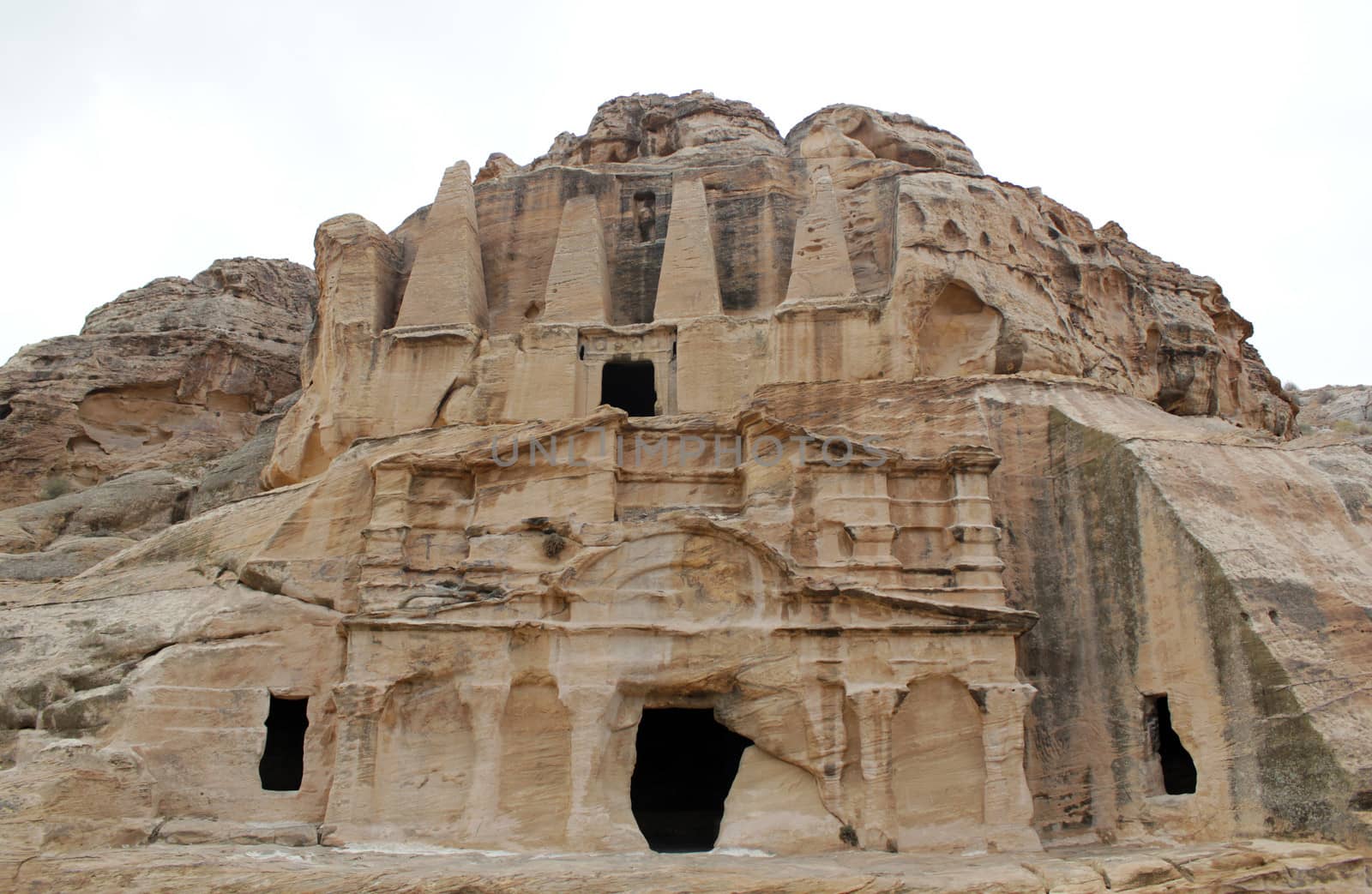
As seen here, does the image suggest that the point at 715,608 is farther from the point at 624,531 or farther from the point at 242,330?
the point at 242,330

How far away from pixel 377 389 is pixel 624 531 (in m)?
6.54

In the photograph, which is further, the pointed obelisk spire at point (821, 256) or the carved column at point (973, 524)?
the pointed obelisk spire at point (821, 256)

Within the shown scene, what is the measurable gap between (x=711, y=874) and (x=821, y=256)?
11.3 metres

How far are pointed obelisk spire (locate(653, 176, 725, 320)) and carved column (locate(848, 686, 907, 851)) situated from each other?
785 cm

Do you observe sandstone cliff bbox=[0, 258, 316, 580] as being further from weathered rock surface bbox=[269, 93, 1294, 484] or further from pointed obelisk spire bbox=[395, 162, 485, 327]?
pointed obelisk spire bbox=[395, 162, 485, 327]

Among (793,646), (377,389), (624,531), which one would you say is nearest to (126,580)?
(377,389)

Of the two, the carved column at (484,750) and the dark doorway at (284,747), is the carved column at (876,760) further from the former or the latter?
the dark doorway at (284,747)

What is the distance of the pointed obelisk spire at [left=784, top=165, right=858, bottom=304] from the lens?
62.4 ft

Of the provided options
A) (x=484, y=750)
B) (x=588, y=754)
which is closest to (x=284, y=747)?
(x=484, y=750)

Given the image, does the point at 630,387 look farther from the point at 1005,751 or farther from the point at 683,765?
the point at 1005,751

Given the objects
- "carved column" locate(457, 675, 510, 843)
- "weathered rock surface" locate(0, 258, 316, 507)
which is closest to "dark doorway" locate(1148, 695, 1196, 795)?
"carved column" locate(457, 675, 510, 843)

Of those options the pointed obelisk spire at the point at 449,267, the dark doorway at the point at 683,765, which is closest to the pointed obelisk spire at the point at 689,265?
the pointed obelisk spire at the point at 449,267

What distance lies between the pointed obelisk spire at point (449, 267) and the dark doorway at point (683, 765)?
7646mm

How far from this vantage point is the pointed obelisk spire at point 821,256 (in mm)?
19031
